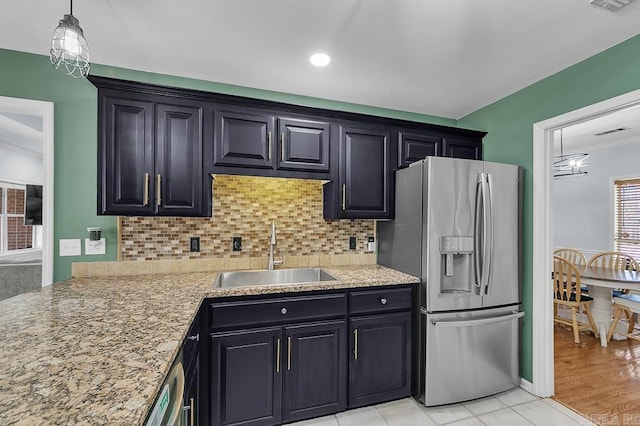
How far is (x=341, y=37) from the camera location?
6.17ft

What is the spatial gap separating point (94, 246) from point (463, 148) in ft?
10.7

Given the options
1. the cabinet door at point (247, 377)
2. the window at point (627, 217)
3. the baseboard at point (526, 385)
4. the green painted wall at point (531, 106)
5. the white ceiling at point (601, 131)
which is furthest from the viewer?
the window at point (627, 217)

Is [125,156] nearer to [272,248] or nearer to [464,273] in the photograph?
[272,248]

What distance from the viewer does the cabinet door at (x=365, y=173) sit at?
2.49 m

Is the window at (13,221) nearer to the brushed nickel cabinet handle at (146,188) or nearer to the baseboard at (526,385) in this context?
the brushed nickel cabinet handle at (146,188)

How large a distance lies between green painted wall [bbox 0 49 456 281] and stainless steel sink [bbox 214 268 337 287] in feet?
2.82

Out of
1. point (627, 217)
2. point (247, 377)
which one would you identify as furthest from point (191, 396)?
point (627, 217)

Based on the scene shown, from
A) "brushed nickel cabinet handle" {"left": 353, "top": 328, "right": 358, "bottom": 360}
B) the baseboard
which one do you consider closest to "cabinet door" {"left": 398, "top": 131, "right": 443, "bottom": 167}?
"brushed nickel cabinet handle" {"left": 353, "top": 328, "right": 358, "bottom": 360}

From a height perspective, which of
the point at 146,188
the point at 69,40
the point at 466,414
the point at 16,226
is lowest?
the point at 466,414

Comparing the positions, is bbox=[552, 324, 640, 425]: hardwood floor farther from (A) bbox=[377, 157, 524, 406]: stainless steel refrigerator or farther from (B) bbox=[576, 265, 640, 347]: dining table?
(A) bbox=[377, 157, 524, 406]: stainless steel refrigerator

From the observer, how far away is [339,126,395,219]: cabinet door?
2486 millimetres

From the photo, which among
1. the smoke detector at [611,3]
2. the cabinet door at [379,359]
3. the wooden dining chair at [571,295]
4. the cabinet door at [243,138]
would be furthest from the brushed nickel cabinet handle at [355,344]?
the wooden dining chair at [571,295]

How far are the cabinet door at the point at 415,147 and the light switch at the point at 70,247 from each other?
261 centimetres

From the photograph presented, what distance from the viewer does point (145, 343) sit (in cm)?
105
